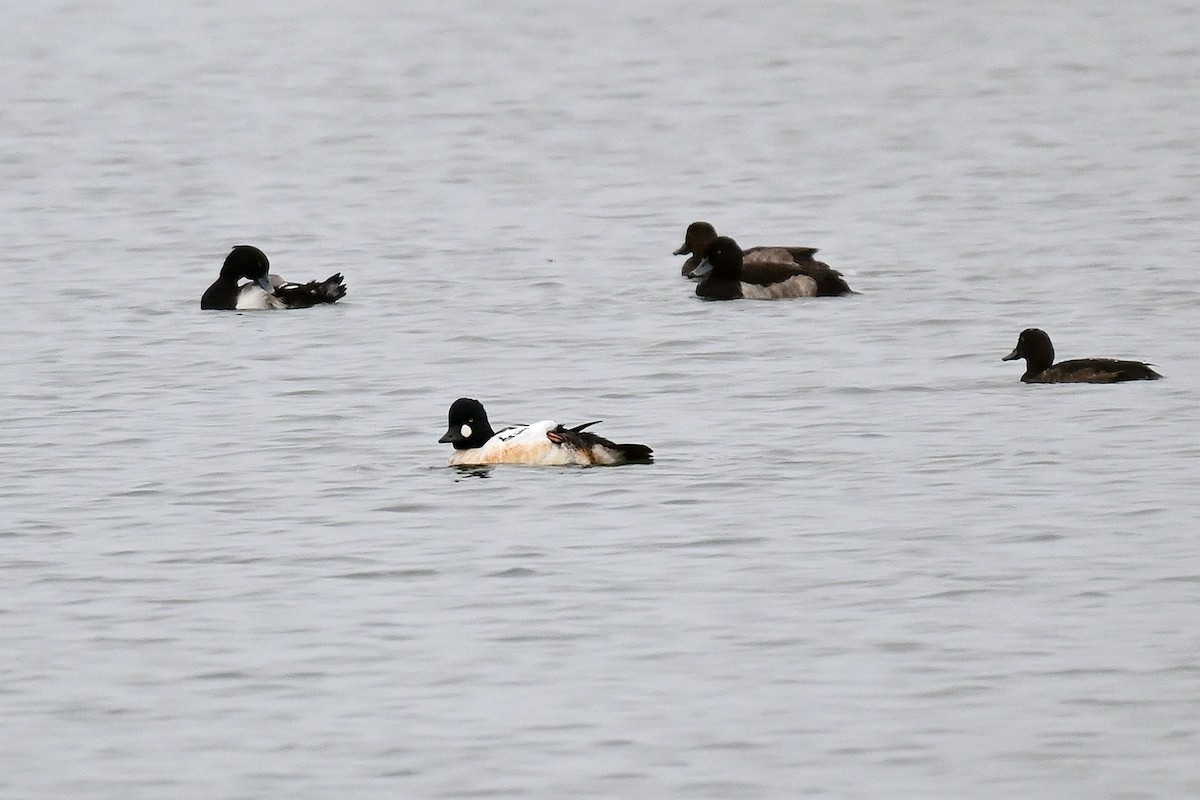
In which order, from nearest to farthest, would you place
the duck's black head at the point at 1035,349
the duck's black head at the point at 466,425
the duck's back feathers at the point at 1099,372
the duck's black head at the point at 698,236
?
the duck's black head at the point at 466,425 → the duck's back feathers at the point at 1099,372 → the duck's black head at the point at 1035,349 → the duck's black head at the point at 698,236

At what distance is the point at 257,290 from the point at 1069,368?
25.7 ft

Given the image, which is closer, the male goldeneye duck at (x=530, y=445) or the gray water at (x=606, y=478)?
the gray water at (x=606, y=478)

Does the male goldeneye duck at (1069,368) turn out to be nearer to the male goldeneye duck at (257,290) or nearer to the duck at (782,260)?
the duck at (782,260)

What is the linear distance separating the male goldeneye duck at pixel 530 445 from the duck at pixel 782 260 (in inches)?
280

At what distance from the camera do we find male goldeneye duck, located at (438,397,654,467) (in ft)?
45.1

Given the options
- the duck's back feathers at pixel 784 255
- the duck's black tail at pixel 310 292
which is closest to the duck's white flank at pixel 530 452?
the duck's black tail at pixel 310 292

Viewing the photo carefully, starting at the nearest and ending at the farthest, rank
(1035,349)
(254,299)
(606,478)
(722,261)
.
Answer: (606,478) < (1035,349) < (722,261) < (254,299)

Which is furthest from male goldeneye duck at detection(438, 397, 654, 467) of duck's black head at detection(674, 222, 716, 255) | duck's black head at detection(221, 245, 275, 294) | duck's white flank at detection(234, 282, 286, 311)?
duck's black head at detection(674, 222, 716, 255)

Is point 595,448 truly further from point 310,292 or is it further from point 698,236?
point 698,236

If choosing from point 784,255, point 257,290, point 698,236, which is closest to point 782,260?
point 784,255

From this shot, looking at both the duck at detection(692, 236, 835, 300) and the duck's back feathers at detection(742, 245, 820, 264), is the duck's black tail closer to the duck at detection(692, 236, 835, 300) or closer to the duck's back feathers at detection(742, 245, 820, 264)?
the duck at detection(692, 236, 835, 300)

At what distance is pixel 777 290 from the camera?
834 inches

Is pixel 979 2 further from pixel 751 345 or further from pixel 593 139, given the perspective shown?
pixel 751 345

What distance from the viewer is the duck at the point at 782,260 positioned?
20.8 meters
